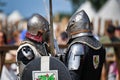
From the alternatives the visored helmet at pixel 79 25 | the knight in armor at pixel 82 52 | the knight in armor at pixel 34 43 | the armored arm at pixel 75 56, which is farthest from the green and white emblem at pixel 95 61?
the knight in armor at pixel 34 43

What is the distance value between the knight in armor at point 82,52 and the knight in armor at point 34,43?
0.35 metres

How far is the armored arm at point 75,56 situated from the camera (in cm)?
779

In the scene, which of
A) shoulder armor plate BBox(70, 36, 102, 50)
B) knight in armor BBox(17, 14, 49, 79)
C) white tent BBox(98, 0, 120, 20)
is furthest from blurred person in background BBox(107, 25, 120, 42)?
white tent BBox(98, 0, 120, 20)

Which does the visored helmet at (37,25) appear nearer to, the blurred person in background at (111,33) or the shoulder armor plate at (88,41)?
the shoulder armor plate at (88,41)

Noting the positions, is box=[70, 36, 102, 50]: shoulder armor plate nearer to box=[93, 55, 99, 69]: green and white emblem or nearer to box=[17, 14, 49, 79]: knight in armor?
box=[93, 55, 99, 69]: green and white emblem

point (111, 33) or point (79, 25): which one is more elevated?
point (111, 33)

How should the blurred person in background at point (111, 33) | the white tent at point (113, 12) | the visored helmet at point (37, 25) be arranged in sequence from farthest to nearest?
the white tent at point (113, 12)
the blurred person in background at point (111, 33)
the visored helmet at point (37, 25)

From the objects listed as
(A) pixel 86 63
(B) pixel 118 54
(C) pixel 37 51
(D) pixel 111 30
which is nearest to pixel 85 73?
(A) pixel 86 63

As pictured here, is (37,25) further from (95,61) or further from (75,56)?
(95,61)

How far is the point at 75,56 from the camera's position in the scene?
7.82 m

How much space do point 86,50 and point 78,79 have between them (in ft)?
1.27

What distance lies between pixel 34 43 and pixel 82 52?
2.33ft

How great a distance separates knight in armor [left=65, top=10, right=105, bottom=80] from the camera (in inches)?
308

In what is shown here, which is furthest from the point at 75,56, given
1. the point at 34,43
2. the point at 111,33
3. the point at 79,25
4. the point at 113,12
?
the point at 113,12
